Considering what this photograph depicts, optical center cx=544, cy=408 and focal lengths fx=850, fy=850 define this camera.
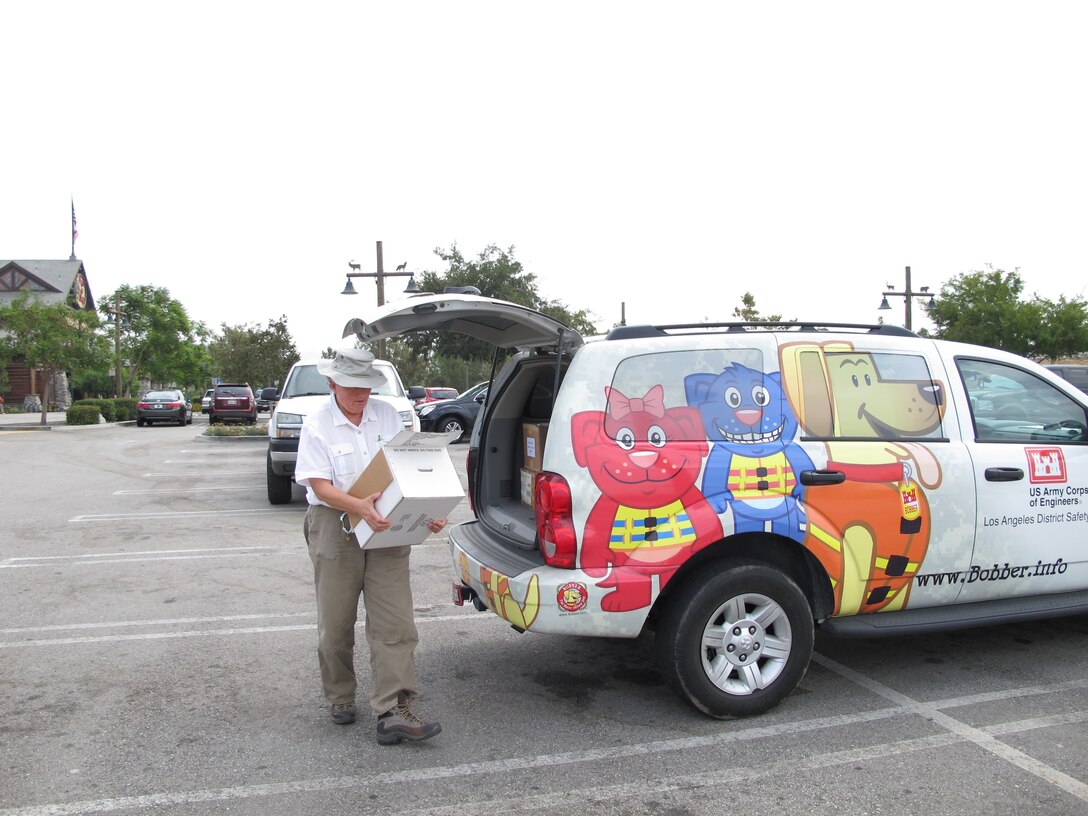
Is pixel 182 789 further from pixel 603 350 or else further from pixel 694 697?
pixel 603 350

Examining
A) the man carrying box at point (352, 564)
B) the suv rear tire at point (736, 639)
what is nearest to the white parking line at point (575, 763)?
the suv rear tire at point (736, 639)

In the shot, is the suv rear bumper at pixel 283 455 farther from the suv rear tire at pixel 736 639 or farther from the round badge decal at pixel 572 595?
the suv rear tire at pixel 736 639

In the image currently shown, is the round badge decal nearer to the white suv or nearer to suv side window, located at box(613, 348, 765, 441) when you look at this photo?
suv side window, located at box(613, 348, 765, 441)

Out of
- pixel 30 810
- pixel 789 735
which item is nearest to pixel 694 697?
pixel 789 735

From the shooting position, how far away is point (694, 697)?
3.96m

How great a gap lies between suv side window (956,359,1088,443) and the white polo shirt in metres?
3.12

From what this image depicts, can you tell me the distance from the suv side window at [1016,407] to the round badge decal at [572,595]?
235 centimetres

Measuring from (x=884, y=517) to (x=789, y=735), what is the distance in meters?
1.14

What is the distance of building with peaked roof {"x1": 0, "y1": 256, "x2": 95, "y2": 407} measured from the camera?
170 ft

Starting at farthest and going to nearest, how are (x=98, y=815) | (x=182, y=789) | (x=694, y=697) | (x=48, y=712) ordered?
(x=48, y=712) < (x=694, y=697) < (x=182, y=789) < (x=98, y=815)

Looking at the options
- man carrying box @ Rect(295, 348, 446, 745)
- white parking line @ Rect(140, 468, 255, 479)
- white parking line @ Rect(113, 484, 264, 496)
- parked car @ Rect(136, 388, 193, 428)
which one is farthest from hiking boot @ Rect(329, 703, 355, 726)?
parked car @ Rect(136, 388, 193, 428)

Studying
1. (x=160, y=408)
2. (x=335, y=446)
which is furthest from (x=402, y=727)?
(x=160, y=408)

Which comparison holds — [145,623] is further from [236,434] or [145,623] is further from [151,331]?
[151,331]

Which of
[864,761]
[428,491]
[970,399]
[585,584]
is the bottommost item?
[864,761]
